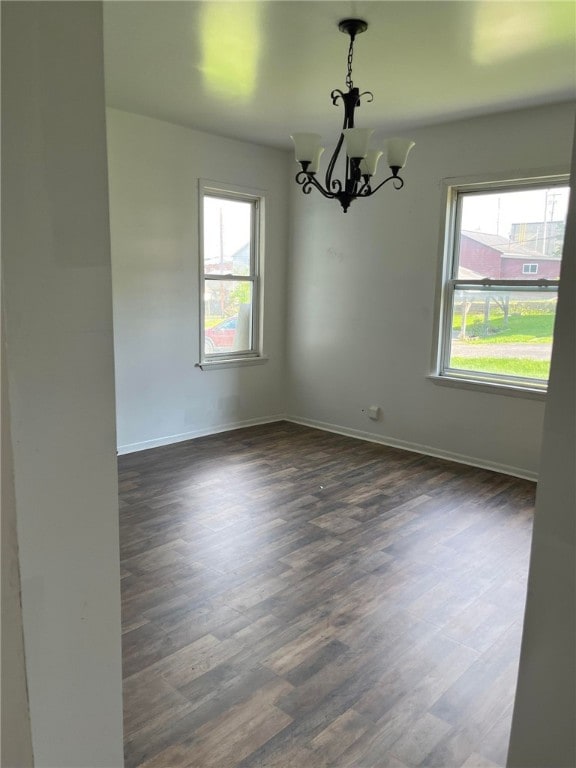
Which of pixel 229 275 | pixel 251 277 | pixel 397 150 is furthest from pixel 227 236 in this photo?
pixel 397 150

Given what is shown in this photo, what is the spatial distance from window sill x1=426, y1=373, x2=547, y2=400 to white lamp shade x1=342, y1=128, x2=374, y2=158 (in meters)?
2.26

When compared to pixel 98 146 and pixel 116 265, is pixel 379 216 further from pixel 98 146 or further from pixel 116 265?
pixel 98 146

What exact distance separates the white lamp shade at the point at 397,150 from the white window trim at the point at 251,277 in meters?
2.28

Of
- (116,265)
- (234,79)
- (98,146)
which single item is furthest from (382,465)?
(98,146)

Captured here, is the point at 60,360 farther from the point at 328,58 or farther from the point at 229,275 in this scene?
the point at 229,275

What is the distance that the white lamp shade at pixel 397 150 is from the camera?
2.91 m

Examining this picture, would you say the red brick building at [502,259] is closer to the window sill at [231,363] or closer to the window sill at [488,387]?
the window sill at [488,387]

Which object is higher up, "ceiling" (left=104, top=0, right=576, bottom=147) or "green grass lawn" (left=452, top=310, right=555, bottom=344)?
"ceiling" (left=104, top=0, right=576, bottom=147)

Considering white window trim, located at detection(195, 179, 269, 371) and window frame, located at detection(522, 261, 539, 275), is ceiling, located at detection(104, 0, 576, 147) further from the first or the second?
window frame, located at detection(522, 261, 539, 275)

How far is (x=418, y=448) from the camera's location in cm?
488

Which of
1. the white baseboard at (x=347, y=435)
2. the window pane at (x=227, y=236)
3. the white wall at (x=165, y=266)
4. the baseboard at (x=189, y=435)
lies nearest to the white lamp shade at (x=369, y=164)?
the white wall at (x=165, y=266)

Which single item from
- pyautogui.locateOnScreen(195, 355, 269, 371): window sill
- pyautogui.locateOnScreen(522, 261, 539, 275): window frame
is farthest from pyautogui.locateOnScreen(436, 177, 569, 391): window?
pyautogui.locateOnScreen(195, 355, 269, 371): window sill

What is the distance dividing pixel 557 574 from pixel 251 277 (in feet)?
15.6

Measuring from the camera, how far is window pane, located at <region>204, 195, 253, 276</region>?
503cm
